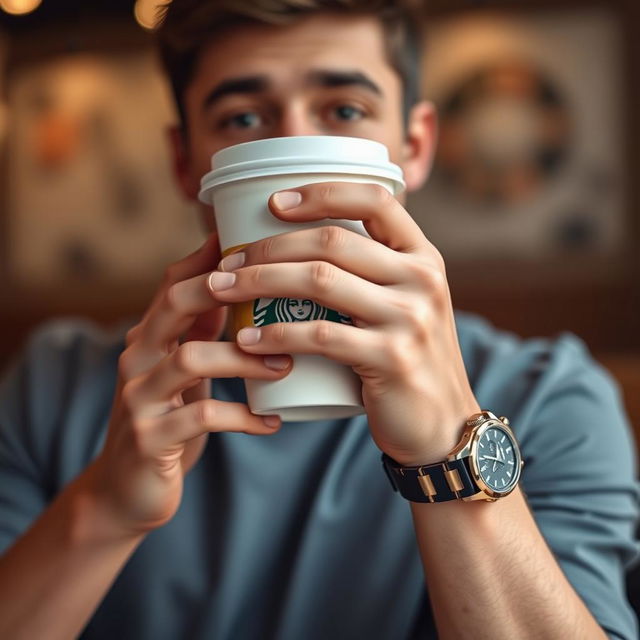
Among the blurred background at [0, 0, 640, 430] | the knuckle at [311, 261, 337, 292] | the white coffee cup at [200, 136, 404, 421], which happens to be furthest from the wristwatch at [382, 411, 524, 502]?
the blurred background at [0, 0, 640, 430]

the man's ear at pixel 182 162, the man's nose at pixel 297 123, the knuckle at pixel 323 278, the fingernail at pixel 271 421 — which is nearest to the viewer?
the knuckle at pixel 323 278

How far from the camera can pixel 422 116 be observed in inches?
56.1

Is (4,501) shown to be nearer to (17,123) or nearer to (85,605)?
(85,605)

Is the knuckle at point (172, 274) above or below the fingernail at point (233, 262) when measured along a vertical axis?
above

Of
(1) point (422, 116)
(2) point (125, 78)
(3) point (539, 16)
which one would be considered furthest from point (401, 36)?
(2) point (125, 78)

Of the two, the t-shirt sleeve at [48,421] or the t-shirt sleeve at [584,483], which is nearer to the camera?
the t-shirt sleeve at [584,483]

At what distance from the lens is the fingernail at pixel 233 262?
2.19 ft

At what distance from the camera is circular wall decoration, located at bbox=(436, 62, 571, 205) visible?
4.14 meters

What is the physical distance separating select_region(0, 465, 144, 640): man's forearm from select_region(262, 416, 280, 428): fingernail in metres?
0.23

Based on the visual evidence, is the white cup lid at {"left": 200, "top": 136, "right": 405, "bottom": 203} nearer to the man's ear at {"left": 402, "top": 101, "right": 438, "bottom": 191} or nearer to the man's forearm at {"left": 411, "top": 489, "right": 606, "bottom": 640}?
the man's forearm at {"left": 411, "top": 489, "right": 606, "bottom": 640}

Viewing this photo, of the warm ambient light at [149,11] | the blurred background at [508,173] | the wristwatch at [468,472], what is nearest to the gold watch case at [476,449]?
the wristwatch at [468,472]

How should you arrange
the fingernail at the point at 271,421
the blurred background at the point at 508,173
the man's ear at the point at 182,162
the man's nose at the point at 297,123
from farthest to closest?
the blurred background at the point at 508,173
the man's ear at the point at 182,162
the man's nose at the point at 297,123
the fingernail at the point at 271,421

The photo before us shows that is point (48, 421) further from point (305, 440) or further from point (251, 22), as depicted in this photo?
point (251, 22)

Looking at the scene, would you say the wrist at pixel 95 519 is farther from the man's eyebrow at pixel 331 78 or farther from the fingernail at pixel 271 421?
the man's eyebrow at pixel 331 78
